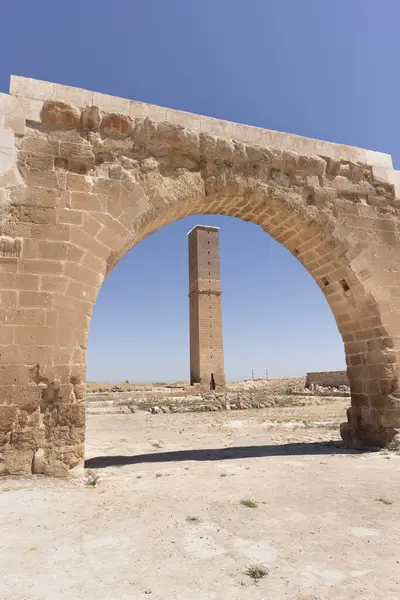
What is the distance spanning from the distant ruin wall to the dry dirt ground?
758 inches

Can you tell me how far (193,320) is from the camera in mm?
24609

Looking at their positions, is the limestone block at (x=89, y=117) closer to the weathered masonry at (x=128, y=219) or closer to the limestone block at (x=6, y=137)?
the weathered masonry at (x=128, y=219)

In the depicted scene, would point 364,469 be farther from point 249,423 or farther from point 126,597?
point 249,423

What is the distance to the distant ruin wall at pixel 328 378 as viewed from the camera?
2329 cm

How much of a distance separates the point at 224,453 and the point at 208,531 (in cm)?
318

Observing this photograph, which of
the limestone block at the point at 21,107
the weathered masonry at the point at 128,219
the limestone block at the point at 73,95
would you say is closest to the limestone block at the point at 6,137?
the weathered masonry at the point at 128,219

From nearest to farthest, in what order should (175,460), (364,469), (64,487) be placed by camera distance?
(64,487) < (364,469) < (175,460)

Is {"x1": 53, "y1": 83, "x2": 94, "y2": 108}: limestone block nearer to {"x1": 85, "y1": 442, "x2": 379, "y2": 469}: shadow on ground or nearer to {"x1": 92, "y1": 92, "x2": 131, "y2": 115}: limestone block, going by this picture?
{"x1": 92, "y1": 92, "x2": 131, "y2": 115}: limestone block

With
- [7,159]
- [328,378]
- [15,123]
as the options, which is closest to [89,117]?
[15,123]

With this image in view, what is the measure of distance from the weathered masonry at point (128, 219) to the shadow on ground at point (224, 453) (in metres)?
0.58

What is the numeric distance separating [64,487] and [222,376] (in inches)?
790

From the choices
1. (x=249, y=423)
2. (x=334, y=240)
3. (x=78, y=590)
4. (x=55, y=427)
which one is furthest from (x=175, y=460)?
(x=249, y=423)

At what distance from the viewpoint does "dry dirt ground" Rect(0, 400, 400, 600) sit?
1989 mm

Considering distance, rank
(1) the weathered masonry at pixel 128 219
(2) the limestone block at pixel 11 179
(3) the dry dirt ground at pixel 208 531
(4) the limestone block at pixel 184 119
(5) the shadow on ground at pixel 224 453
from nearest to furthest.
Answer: (3) the dry dirt ground at pixel 208 531 < (1) the weathered masonry at pixel 128 219 < (2) the limestone block at pixel 11 179 < (5) the shadow on ground at pixel 224 453 < (4) the limestone block at pixel 184 119
